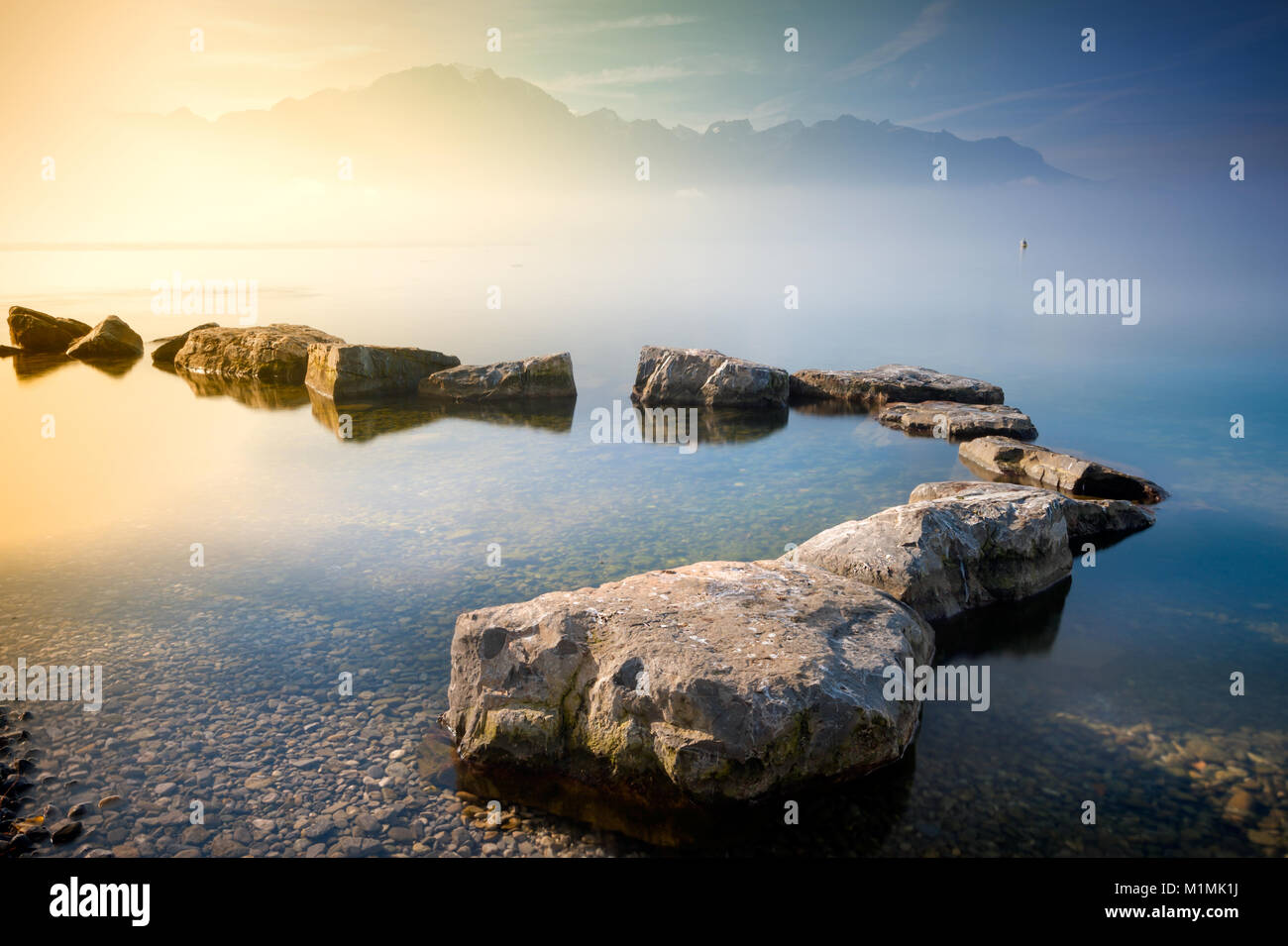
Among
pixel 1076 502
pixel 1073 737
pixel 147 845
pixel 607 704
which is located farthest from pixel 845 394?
pixel 147 845

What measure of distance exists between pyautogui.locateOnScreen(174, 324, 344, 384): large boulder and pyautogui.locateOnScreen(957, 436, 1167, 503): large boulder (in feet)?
78.1

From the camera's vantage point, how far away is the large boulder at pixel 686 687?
751 cm

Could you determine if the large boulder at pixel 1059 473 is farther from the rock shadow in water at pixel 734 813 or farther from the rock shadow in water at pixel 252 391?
the rock shadow in water at pixel 252 391

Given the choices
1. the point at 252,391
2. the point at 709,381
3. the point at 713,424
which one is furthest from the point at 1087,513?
the point at 252,391

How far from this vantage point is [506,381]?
1053 inches

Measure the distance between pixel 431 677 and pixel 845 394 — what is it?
20.0 m

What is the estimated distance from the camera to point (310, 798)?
7.73m

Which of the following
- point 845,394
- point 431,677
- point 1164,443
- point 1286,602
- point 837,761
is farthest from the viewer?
point 845,394

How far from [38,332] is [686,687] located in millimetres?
43481

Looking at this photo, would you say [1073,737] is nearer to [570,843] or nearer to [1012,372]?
[570,843]

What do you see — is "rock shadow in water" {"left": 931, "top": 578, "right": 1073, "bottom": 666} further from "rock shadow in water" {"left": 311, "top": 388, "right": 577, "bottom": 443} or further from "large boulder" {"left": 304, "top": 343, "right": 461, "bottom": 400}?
"large boulder" {"left": 304, "top": 343, "right": 461, "bottom": 400}

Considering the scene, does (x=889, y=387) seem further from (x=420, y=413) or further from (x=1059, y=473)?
(x=420, y=413)

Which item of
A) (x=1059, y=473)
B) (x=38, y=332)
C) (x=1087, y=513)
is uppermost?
(x=38, y=332)
